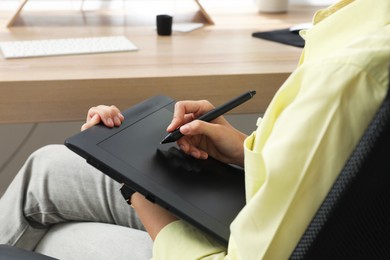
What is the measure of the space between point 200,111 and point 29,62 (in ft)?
1.60

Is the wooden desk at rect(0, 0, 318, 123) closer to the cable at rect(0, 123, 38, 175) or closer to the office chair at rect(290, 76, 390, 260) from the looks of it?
the cable at rect(0, 123, 38, 175)

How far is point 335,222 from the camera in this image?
50 centimetres

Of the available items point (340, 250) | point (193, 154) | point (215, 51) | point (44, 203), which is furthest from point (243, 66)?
point (340, 250)

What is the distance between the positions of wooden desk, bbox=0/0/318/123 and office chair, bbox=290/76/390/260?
0.73 metres

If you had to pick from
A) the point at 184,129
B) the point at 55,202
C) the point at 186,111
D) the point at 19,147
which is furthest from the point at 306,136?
the point at 19,147

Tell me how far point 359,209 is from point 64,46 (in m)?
1.06

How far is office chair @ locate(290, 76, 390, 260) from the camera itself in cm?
46

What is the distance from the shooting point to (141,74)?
1230mm

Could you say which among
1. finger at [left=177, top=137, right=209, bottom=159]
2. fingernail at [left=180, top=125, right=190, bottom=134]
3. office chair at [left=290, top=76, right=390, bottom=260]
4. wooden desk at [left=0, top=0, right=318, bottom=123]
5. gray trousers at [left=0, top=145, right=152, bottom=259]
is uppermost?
office chair at [left=290, top=76, right=390, bottom=260]

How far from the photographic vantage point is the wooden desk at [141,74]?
1187 mm

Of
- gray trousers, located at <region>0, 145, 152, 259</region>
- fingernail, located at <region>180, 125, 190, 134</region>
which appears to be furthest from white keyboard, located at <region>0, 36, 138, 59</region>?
fingernail, located at <region>180, 125, 190, 134</region>

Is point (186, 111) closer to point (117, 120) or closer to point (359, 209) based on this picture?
point (117, 120)

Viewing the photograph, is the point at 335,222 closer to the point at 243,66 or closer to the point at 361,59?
the point at 361,59

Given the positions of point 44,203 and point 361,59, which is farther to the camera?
point 44,203
